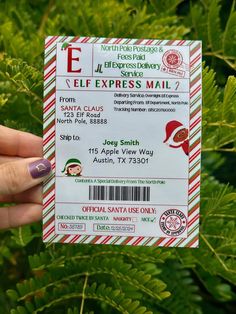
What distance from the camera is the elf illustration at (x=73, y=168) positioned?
1.01m

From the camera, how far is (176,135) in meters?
1.01

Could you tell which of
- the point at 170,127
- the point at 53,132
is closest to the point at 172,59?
the point at 170,127

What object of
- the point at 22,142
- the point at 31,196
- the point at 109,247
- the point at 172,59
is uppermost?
the point at 172,59

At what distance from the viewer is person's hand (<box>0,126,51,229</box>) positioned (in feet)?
3.31

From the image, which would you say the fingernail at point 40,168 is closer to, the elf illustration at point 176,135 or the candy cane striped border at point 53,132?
the candy cane striped border at point 53,132

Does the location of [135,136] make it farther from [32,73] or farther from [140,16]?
[140,16]

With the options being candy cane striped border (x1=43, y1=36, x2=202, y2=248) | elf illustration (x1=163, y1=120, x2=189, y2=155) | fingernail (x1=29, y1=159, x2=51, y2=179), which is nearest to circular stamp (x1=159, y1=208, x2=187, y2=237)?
candy cane striped border (x1=43, y1=36, x2=202, y2=248)

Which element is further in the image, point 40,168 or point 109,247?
point 109,247

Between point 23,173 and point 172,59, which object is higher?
point 172,59

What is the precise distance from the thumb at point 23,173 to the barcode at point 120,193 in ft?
0.33

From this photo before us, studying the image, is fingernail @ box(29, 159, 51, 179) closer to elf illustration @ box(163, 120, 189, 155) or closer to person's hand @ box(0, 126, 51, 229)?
person's hand @ box(0, 126, 51, 229)

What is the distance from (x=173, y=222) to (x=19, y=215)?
0.32 meters

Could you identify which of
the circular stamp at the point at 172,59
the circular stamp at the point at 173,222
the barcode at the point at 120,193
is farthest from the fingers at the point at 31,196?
the circular stamp at the point at 172,59

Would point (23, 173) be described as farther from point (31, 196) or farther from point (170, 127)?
point (170, 127)
